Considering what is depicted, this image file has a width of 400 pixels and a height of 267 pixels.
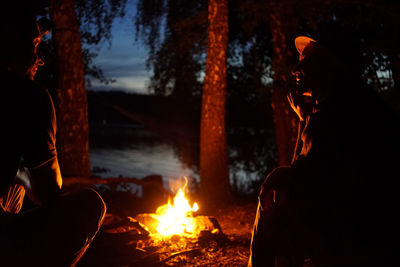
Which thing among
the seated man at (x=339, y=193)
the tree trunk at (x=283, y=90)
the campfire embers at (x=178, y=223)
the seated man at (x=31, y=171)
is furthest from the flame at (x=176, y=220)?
the tree trunk at (x=283, y=90)

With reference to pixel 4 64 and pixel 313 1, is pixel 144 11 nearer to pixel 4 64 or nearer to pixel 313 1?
pixel 313 1

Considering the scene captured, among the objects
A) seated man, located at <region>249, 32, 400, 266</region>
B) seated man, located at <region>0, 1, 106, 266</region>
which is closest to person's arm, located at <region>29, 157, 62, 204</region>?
seated man, located at <region>0, 1, 106, 266</region>

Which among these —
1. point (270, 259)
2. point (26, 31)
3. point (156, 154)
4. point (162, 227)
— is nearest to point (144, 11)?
point (162, 227)

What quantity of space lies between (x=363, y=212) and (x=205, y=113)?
5.32 metres

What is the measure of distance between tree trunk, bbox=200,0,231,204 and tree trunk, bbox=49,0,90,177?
2640 millimetres

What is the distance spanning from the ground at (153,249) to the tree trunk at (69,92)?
7.00 feet

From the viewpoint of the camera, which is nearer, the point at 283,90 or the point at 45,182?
the point at 45,182

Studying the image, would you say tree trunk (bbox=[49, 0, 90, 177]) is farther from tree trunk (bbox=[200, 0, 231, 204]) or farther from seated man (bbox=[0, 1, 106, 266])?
seated man (bbox=[0, 1, 106, 266])

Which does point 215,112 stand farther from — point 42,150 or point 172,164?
point 172,164

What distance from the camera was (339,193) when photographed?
2.29m

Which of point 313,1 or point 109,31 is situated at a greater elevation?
point 313,1

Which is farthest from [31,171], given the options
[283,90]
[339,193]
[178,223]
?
[283,90]

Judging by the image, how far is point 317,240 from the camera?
2.35m

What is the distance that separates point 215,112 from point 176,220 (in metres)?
3.03
